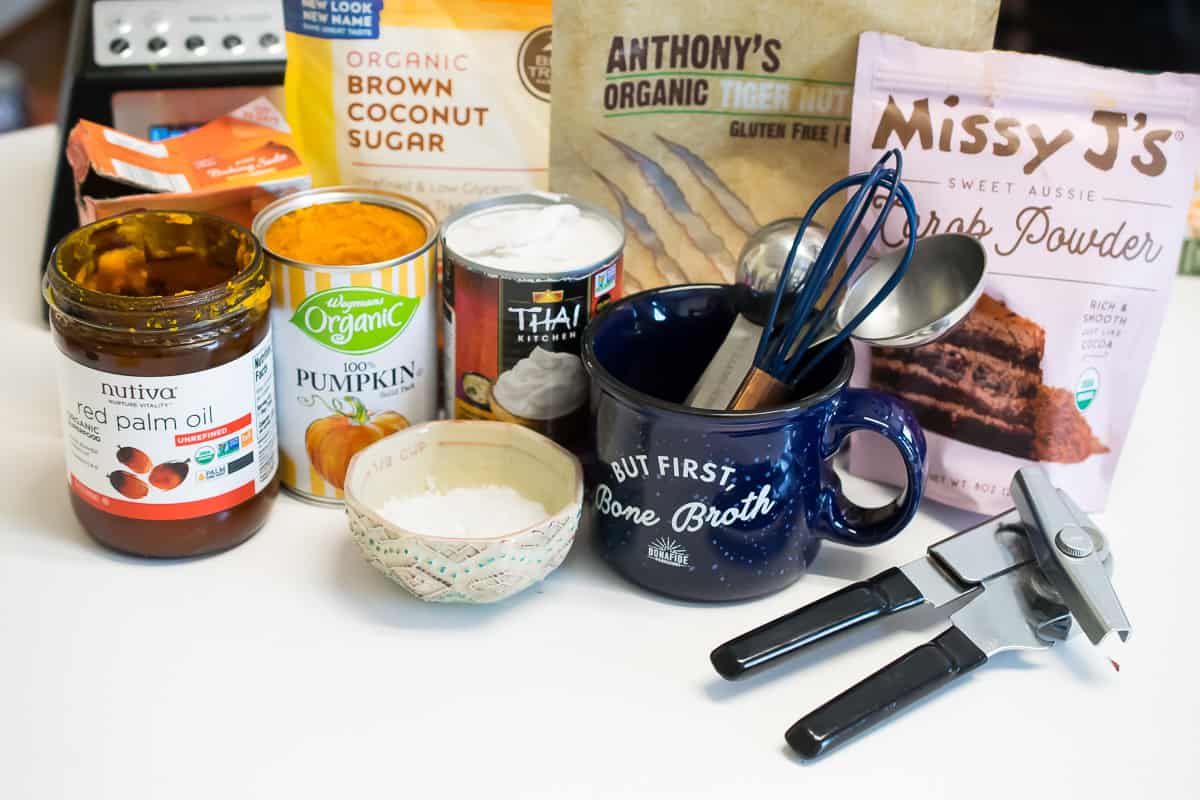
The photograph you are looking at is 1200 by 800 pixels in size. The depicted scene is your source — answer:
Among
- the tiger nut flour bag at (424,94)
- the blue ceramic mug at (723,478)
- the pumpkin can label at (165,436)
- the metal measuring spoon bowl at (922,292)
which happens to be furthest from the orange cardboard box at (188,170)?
the metal measuring spoon bowl at (922,292)

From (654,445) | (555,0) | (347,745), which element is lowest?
(347,745)

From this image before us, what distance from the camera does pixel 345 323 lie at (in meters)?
0.75

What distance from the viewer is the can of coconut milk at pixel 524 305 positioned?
29.5 inches

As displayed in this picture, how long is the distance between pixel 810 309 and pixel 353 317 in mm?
261

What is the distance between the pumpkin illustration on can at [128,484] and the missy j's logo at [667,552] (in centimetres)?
28

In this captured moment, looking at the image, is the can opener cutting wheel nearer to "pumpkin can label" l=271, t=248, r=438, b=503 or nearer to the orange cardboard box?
"pumpkin can label" l=271, t=248, r=438, b=503

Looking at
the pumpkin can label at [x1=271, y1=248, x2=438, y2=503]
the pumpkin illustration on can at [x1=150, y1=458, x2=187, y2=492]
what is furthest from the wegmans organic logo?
the pumpkin illustration on can at [x1=150, y1=458, x2=187, y2=492]

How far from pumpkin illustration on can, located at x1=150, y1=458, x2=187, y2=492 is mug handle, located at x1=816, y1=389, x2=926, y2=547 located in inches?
13.8

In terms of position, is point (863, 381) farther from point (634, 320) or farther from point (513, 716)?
point (513, 716)

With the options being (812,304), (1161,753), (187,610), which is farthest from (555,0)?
(1161,753)

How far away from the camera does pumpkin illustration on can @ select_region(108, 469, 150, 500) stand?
0.71m

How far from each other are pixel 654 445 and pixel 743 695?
0.14 metres

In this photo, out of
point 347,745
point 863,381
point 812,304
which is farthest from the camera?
point 863,381

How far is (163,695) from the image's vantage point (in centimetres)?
66
